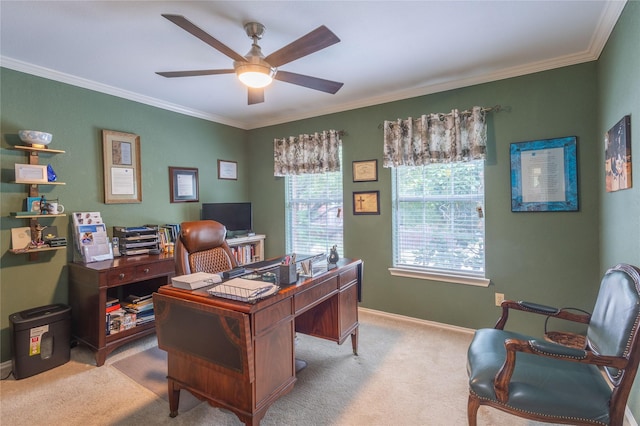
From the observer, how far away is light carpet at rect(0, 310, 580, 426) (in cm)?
193

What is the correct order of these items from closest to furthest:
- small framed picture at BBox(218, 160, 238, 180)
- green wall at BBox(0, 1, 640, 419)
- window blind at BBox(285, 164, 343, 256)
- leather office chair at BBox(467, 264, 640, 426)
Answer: leather office chair at BBox(467, 264, 640, 426) < green wall at BBox(0, 1, 640, 419) < window blind at BBox(285, 164, 343, 256) < small framed picture at BBox(218, 160, 238, 180)

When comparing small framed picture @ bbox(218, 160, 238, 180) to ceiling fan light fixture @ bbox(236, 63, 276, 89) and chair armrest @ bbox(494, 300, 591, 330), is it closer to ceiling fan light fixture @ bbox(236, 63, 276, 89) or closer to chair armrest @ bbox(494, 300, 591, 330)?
ceiling fan light fixture @ bbox(236, 63, 276, 89)

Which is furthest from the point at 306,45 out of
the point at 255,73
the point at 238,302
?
the point at 238,302

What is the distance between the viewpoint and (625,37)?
72.9 inches

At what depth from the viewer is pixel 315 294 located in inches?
81.7

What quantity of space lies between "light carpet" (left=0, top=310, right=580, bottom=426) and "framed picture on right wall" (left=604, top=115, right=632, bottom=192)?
1.60 meters

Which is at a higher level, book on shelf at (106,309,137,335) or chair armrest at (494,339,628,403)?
chair armrest at (494,339,628,403)

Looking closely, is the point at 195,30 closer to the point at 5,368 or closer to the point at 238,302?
the point at 238,302

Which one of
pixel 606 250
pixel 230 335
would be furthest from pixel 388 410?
pixel 606 250

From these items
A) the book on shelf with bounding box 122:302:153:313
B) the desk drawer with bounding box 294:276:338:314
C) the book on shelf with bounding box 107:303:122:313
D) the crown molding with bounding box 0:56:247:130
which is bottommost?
the book on shelf with bounding box 122:302:153:313

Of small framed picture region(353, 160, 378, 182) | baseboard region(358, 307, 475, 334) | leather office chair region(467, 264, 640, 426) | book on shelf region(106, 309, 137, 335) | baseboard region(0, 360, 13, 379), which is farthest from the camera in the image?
small framed picture region(353, 160, 378, 182)

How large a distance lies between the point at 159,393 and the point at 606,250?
11.6 ft

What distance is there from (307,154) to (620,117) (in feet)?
9.75

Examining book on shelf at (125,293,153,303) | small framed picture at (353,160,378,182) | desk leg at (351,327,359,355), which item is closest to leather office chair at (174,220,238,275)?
book on shelf at (125,293,153,303)
